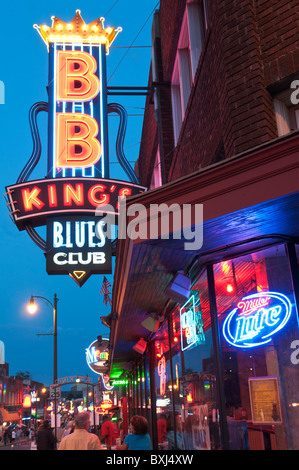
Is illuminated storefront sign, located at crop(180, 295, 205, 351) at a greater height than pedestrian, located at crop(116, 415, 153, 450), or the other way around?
illuminated storefront sign, located at crop(180, 295, 205, 351)

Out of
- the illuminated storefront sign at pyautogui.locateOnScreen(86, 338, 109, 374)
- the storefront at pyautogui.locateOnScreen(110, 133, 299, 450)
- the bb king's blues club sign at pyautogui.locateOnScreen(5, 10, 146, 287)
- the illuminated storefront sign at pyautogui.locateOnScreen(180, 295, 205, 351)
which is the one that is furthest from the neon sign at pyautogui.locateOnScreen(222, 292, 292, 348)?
the illuminated storefront sign at pyautogui.locateOnScreen(86, 338, 109, 374)

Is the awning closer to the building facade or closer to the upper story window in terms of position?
the upper story window

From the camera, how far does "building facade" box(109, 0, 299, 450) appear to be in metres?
4.76

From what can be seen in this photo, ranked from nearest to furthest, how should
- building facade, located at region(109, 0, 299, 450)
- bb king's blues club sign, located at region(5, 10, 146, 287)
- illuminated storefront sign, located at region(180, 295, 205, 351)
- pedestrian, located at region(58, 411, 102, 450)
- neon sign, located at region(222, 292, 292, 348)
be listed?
building facade, located at region(109, 0, 299, 450) < neon sign, located at region(222, 292, 292, 348) < pedestrian, located at region(58, 411, 102, 450) < illuminated storefront sign, located at region(180, 295, 205, 351) < bb king's blues club sign, located at region(5, 10, 146, 287)

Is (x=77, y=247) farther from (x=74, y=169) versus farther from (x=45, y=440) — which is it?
(x=45, y=440)

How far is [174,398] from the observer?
9008 mm

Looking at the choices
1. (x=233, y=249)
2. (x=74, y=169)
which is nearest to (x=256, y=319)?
(x=233, y=249)

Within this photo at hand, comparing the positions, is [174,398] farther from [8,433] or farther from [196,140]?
[8,433]

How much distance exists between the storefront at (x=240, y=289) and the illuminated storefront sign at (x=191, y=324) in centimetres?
2

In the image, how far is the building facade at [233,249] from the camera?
476cm

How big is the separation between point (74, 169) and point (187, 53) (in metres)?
4.06

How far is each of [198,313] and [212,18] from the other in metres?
4.97

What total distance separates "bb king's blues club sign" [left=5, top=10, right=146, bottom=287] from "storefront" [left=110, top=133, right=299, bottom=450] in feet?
14.4
